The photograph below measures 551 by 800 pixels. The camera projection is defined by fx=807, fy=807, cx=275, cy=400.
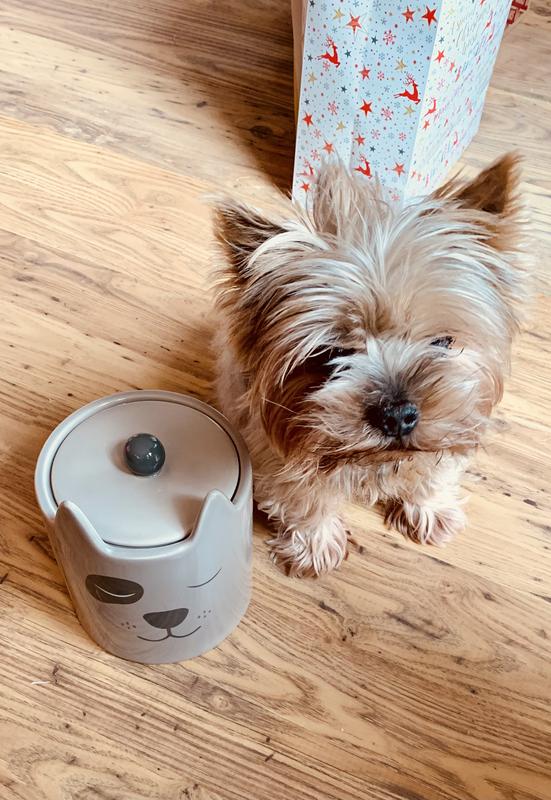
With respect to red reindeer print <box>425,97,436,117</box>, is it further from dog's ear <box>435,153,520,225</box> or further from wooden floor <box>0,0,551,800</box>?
dog's ear <box>435,153,520,225</box>

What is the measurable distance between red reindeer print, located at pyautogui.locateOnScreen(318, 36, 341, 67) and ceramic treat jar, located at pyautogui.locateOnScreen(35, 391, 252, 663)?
89 centimetres

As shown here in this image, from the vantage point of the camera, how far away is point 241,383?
1.36 m

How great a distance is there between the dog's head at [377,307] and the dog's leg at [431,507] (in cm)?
26

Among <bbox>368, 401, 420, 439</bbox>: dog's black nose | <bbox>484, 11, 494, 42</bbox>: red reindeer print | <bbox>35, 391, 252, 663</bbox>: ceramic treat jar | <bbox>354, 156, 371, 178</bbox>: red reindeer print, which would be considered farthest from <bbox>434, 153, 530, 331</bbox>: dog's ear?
<bbox>484, 11, 494, 42</bbox>: red reindeer print

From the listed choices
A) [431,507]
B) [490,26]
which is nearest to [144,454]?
[431,507]

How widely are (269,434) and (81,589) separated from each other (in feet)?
1.21

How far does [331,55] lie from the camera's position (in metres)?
1.73

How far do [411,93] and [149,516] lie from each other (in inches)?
43.5

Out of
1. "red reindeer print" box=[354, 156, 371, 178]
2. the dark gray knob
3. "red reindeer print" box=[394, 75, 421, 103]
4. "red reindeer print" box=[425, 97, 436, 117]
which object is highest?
"red reindeer print" box=[394, 75, 421, 103]

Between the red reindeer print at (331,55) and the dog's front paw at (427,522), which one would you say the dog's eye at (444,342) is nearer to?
A: the dog's front paw at (427,522)

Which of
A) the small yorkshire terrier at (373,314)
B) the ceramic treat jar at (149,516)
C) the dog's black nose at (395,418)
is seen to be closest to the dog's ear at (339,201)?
the small yorkshire terrier at (373,314)

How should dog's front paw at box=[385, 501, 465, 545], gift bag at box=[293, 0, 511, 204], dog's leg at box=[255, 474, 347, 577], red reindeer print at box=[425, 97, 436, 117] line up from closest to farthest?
dog's leg at box=[255, 474, 347, 577], dog's front paw at box=[385, 501, 465, 545], gift bag at box=[293, 0, 511, 204], red reindeer print at box=[425, 97, 436, 117]

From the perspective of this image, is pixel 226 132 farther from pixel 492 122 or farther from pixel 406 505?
pixel 406 505

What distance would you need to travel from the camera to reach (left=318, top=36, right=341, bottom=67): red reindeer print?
170cm
